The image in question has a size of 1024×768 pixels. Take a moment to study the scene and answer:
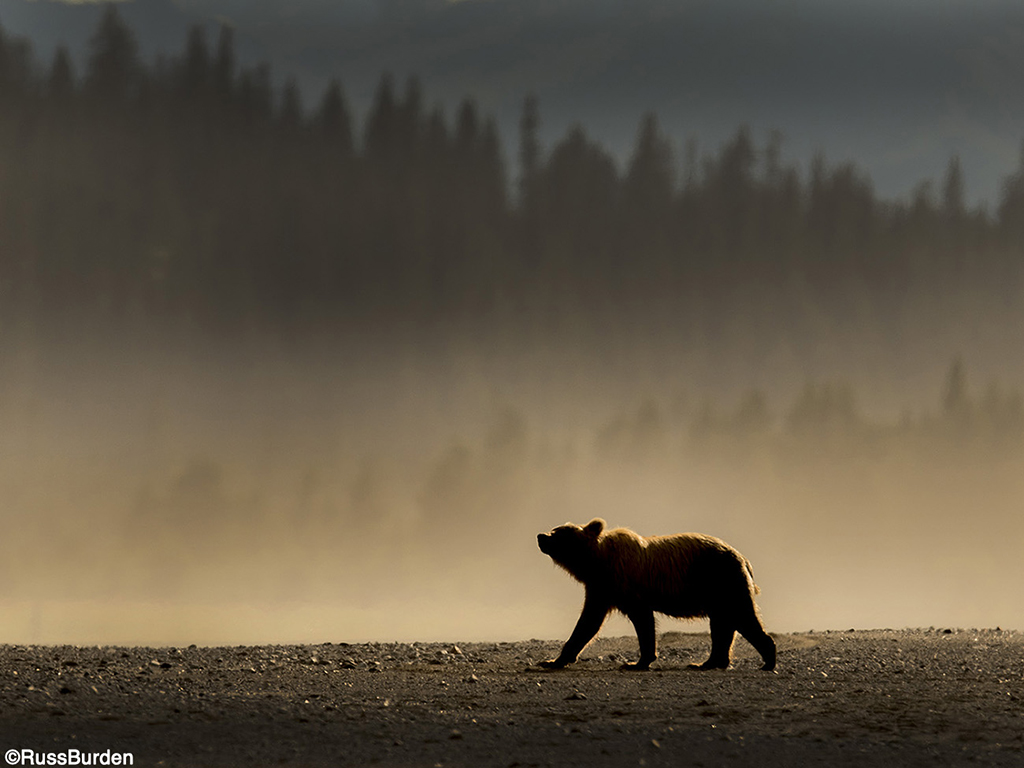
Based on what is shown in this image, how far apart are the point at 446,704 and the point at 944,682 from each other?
23.4 ft

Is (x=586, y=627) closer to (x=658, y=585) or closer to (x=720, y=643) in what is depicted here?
(x=658, y=585)

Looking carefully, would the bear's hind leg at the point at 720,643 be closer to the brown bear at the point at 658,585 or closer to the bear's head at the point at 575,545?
the brown bear at the point at 658,585

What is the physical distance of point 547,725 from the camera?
11.6 m

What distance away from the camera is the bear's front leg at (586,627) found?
1658 centimetres

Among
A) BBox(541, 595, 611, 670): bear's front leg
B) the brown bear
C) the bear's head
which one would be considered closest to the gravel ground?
BBox(541, 595, 611, 670): bear's front leg

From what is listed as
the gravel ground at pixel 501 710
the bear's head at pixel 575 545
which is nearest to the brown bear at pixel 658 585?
the bear's head at pixel 575 545

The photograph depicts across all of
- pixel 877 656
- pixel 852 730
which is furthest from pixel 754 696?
pixel 877 656

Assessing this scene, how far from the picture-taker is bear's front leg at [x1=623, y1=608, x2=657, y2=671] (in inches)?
645

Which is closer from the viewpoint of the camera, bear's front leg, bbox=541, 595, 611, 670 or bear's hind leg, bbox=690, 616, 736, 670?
→ bear's hind leg, bbox=690, 616, 736, 670

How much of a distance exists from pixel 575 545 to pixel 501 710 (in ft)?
15.9

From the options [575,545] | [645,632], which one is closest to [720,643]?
[645,632]

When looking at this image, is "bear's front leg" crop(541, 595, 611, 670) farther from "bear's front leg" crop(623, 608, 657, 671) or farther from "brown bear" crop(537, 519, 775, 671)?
"bear's front leg" crop(623, 608, 657, 671)

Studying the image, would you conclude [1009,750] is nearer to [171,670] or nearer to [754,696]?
[754,696]

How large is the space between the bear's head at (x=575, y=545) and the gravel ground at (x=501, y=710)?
1.63m
